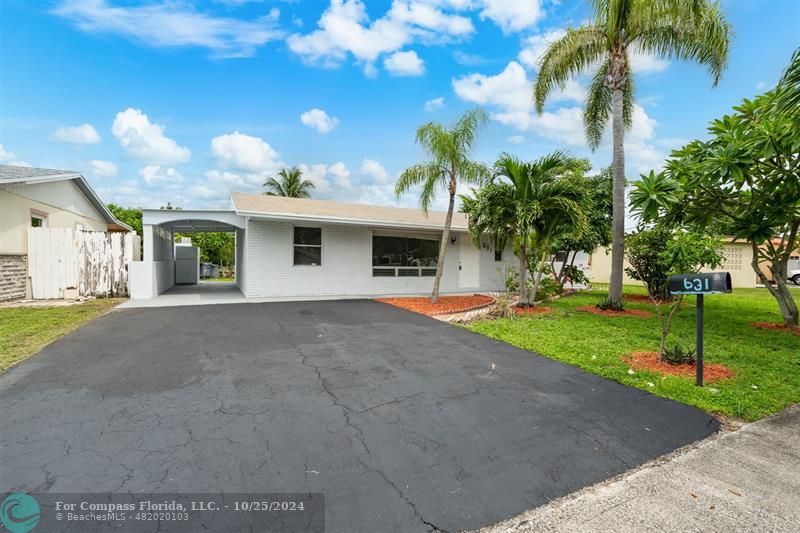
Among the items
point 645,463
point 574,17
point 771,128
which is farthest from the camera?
point 574,17

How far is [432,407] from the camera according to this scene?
3.63m

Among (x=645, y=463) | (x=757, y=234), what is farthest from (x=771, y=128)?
(x=645, y=463)

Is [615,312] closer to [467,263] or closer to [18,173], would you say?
[467,263]

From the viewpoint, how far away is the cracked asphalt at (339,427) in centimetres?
232

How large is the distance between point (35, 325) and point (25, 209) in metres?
6.86

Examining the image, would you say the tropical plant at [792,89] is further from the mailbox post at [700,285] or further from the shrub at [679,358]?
the shrub at [679,358]

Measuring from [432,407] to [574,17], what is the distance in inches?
477

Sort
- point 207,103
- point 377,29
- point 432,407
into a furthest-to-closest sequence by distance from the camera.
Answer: point 207,103 < point 377,29 < point 432,407

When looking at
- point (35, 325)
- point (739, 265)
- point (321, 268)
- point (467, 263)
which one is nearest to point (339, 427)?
point (35, 325)

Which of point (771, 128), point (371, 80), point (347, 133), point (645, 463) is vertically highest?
point (371, 80)

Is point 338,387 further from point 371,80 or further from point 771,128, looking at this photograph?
point 371,80

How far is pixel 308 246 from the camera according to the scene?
41.0 feet

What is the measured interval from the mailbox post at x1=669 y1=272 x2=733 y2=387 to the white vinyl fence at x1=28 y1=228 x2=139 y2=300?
49.3ft

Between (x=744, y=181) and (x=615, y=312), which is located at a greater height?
(x=744, y=181)
